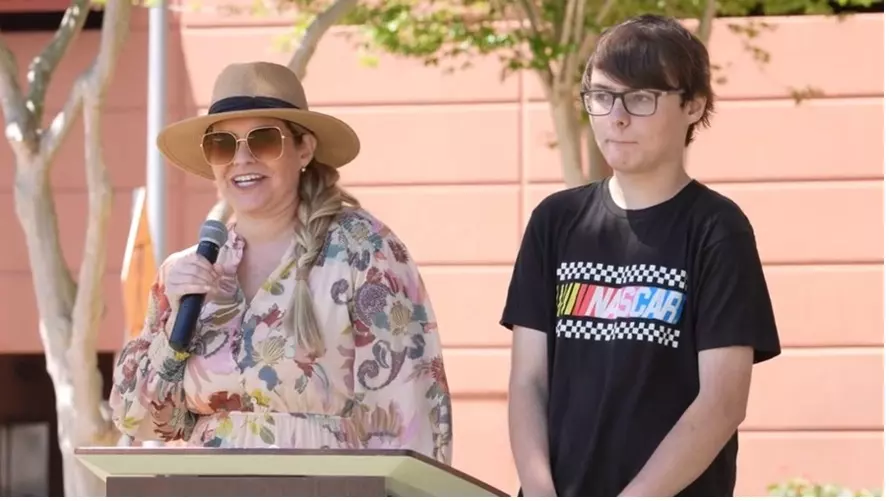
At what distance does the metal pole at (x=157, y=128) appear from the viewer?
29.6 ft

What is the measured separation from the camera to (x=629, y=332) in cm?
328

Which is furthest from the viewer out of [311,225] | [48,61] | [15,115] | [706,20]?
[706,20]

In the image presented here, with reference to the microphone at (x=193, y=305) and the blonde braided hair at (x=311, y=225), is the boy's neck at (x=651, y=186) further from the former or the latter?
the microphone at (x=193, y=305)

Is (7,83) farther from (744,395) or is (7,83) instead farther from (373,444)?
(744,395)

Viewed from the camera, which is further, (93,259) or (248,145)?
(93,259)

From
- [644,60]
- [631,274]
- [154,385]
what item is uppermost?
[644,60]

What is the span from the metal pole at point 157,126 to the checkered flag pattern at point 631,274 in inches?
214

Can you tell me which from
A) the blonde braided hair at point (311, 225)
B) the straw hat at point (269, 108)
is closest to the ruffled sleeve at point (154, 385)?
the blonde braided hair at point (311, 225)

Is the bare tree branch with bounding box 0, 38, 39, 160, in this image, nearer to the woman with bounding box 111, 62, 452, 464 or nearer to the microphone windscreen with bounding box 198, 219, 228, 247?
the woman with bounding box 111, 62, 452, 464

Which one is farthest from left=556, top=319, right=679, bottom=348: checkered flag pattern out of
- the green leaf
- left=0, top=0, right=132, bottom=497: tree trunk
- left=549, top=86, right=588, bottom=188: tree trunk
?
left=549, top=86, right=588, bottom=188: tree trunk

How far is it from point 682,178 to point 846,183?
826cm

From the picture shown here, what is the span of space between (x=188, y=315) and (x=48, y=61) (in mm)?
5248

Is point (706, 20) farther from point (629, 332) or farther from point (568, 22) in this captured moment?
point (629, 332)

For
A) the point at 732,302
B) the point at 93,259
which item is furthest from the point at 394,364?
the point at 93,259
